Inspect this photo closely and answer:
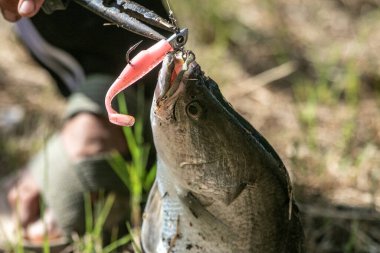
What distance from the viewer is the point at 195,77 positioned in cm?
150

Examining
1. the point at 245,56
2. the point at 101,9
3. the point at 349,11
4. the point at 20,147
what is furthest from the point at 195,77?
the point at 349,11

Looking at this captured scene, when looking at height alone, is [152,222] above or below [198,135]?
below

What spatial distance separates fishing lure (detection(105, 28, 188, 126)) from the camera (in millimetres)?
1534

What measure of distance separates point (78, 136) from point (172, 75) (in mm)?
1048

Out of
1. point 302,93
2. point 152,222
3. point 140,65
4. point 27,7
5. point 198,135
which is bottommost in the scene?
point 152,222

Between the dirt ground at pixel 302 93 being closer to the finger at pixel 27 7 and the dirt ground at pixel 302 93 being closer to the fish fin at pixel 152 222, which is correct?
the fish fin at pixel 152 222

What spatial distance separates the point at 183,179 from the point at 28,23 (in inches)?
45.7

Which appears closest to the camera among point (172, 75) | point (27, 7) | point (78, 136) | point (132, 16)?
point (172, 75)

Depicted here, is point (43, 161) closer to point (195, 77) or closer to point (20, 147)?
point (20, 147)

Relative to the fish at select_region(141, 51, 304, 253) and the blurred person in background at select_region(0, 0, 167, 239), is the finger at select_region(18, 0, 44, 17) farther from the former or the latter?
the blurred person in background at select_region(0, 0, 167, 239)

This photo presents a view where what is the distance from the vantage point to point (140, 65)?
1.58 m

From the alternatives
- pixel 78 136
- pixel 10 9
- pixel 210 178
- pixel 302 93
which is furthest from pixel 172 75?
pixel 302 93

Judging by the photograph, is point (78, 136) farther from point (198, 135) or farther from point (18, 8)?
point (198, 135)

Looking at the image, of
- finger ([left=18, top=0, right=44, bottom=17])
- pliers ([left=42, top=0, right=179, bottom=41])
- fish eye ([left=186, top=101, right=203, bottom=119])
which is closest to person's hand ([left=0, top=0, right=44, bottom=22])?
finger ([left=18, top=0, right=44, bottom=17])
